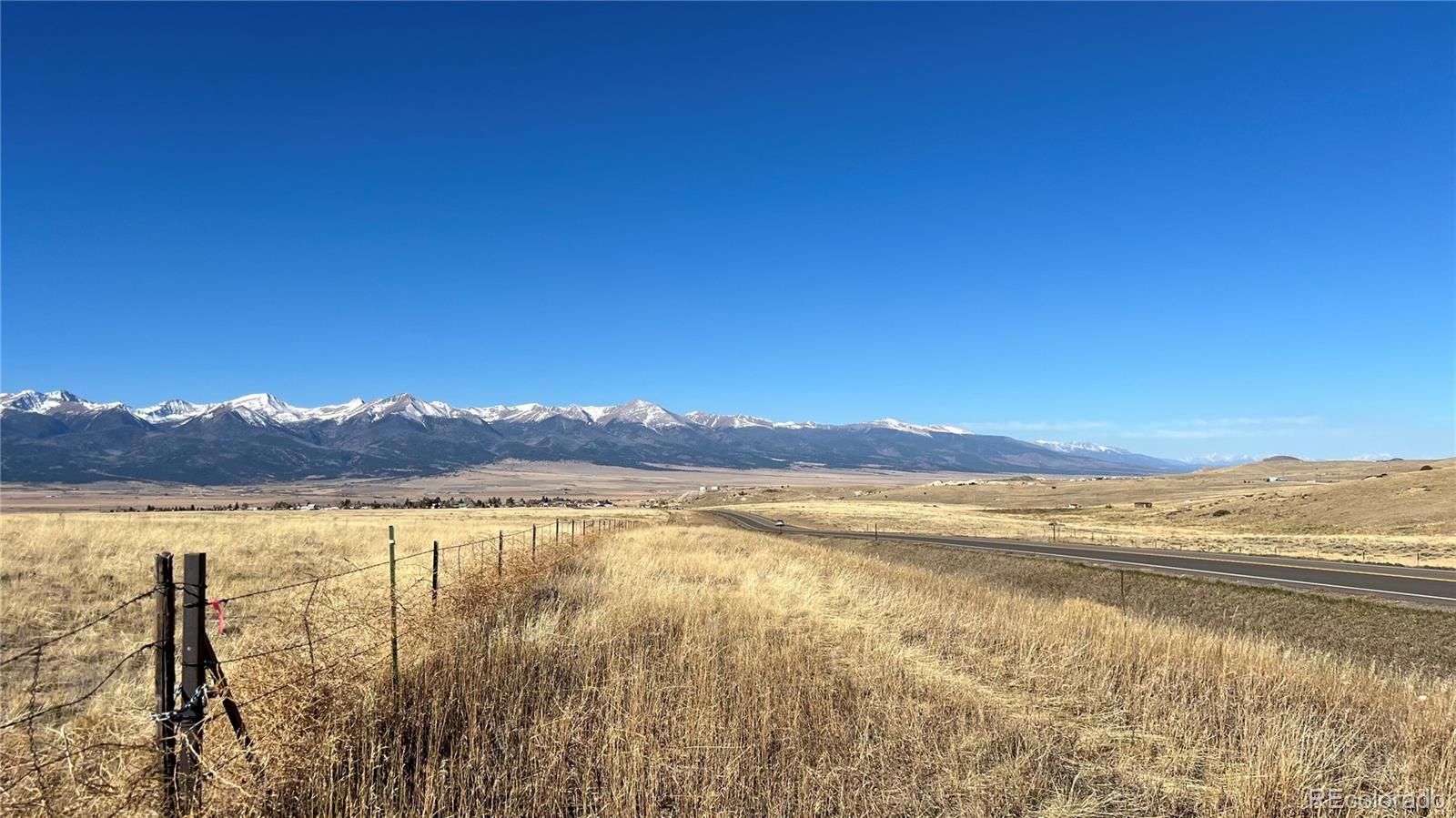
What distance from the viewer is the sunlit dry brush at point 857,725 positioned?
18.0ft

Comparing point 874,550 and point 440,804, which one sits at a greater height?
point 440,804

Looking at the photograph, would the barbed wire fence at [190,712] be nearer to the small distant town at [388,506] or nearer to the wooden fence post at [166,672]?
the wooden fence post at [166,672]

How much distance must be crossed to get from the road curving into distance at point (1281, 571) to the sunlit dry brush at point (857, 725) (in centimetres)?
877

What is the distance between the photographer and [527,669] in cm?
826

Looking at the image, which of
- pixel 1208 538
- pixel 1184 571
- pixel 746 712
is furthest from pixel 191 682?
pixel 1208 538

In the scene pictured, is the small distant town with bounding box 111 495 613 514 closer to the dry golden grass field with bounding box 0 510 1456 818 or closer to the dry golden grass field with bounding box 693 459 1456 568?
the dry golden grass field with bounding box 693 459 1456 568

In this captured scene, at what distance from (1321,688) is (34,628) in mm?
20338

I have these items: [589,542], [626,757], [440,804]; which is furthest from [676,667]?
[589,542]

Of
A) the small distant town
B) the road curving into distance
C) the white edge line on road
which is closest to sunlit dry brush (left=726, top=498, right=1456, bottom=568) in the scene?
the road curving into distance

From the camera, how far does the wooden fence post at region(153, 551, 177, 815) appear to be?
184 inches

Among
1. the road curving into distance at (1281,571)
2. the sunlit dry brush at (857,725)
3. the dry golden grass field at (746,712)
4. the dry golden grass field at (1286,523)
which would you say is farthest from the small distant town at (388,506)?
the sunlit dry brush at (857,725)

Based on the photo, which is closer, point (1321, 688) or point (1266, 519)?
point (1321, 688)

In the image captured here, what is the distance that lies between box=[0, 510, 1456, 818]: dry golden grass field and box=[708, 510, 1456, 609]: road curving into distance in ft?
17.4

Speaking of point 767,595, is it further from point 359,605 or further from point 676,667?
point 359,605
